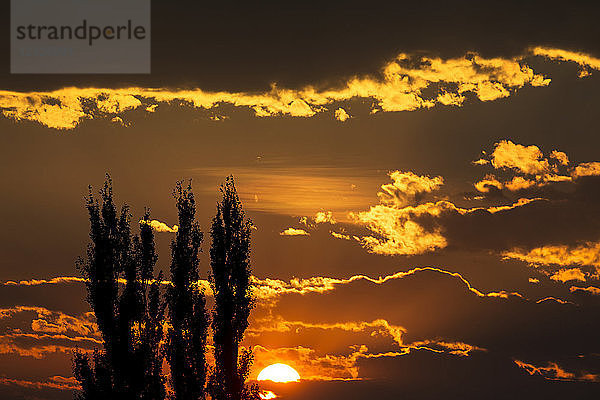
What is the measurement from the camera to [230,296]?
1398 inches

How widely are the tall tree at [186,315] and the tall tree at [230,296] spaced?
591 mm

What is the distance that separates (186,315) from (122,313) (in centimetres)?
258

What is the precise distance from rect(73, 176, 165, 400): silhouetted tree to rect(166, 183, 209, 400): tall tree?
60cm

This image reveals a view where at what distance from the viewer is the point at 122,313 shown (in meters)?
34.3

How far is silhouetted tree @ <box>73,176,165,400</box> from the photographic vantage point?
33.5 meters

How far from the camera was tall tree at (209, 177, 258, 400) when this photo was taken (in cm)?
3431

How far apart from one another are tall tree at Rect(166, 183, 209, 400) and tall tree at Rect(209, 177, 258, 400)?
1.94ft

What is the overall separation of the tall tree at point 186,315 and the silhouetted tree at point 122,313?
23.5 inches

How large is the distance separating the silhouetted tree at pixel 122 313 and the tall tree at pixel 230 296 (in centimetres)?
235

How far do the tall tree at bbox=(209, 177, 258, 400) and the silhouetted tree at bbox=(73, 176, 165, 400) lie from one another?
235 cm

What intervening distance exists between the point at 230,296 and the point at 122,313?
4433 mm

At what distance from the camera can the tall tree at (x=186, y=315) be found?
3419 centimetres

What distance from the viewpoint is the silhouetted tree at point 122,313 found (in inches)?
1319

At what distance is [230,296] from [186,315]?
1964mm
